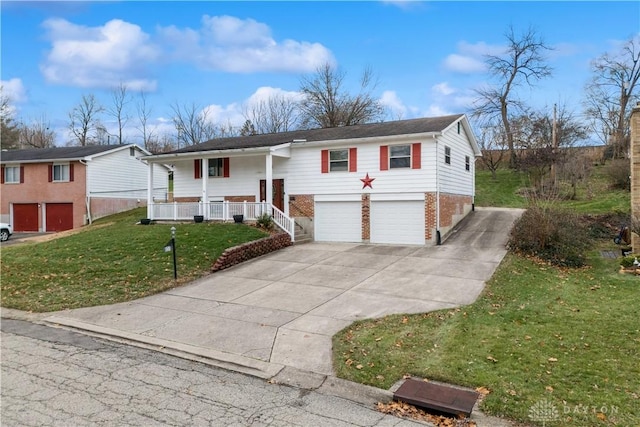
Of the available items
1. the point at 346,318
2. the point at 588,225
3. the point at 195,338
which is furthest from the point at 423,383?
the point at 588,225

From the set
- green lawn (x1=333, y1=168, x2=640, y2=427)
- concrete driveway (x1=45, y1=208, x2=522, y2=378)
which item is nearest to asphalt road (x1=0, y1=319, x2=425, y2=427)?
concrete driveway (x1=45, y1=208, x2=522, y2=378)

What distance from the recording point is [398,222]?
16.3m

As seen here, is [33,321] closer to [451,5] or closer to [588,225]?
[451,5]

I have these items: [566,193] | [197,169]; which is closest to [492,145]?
[566,193]

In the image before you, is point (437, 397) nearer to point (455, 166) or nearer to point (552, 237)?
point (552, 237)

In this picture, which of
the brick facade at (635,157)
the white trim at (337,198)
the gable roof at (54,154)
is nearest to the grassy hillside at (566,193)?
the brick facade at (635,157)

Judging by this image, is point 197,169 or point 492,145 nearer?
point 197,169

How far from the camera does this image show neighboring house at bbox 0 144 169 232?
26172 millimetres

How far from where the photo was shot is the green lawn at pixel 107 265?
969 cm

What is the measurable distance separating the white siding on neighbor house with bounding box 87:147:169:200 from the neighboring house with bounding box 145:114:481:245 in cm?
817

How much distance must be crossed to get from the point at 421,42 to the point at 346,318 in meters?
10.5

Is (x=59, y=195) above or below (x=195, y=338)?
above

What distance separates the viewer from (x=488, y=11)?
1334cm

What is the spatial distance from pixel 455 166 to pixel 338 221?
227 inches
